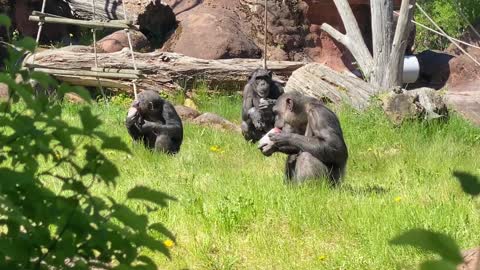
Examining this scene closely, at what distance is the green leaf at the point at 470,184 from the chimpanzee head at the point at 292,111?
7.27 m

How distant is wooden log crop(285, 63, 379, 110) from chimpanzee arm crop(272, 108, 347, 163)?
4808 millimetres

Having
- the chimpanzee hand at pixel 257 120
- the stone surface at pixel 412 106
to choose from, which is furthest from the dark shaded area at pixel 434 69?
the chimpanzee hand at pixel 257 120

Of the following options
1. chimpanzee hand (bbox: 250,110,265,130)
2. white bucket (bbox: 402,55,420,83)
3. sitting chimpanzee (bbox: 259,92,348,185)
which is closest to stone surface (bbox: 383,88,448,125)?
chimpanzee hand (bbox: 250,110,265,130)

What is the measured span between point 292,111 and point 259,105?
11.2ft

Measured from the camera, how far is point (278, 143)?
348 inches

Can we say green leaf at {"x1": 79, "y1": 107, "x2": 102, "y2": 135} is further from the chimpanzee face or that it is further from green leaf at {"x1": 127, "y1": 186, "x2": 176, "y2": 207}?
the chimpanzee face

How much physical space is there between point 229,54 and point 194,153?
7.36 meters

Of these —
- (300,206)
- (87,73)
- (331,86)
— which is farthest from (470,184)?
(87,73)

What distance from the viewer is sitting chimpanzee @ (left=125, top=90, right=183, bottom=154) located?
1083cm

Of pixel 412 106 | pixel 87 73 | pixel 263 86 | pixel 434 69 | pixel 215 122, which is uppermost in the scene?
pixel 263 86

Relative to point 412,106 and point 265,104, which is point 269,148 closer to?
point 265,104

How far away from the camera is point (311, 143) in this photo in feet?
28.4

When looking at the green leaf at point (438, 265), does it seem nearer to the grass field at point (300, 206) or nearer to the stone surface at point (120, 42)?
the grass field at point (300, 206)

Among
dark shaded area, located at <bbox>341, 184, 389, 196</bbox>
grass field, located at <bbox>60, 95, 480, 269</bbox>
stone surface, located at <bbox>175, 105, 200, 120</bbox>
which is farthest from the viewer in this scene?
stone surface, located at <bbox>175, 105, 200, 120</bbox>
